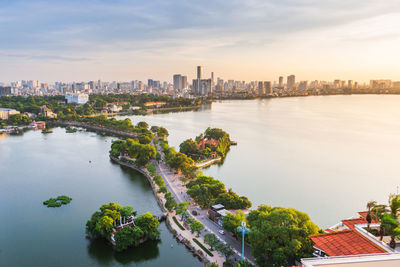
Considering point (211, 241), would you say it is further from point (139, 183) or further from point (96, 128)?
point (96, 128)

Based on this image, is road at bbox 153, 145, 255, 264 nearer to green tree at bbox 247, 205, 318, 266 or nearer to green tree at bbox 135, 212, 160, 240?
green tree at bbox 247, 205, 318, 266

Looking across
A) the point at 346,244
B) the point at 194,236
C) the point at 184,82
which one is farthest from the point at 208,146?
the point at 184,82

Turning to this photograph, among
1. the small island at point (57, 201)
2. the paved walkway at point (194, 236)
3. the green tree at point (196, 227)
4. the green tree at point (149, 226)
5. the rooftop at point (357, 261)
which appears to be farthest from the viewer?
the small island at point (57, 201)

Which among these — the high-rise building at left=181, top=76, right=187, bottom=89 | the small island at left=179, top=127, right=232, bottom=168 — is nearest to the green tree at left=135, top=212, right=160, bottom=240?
the small island at left=179, top=127, right=232, bottom=168

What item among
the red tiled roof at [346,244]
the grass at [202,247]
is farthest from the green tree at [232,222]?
the red tiled roof at [346,244]

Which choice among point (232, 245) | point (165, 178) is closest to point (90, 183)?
point (165, 178)

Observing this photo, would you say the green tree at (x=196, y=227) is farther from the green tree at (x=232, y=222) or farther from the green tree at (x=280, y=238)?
the green tree at (x=280, y=238)
